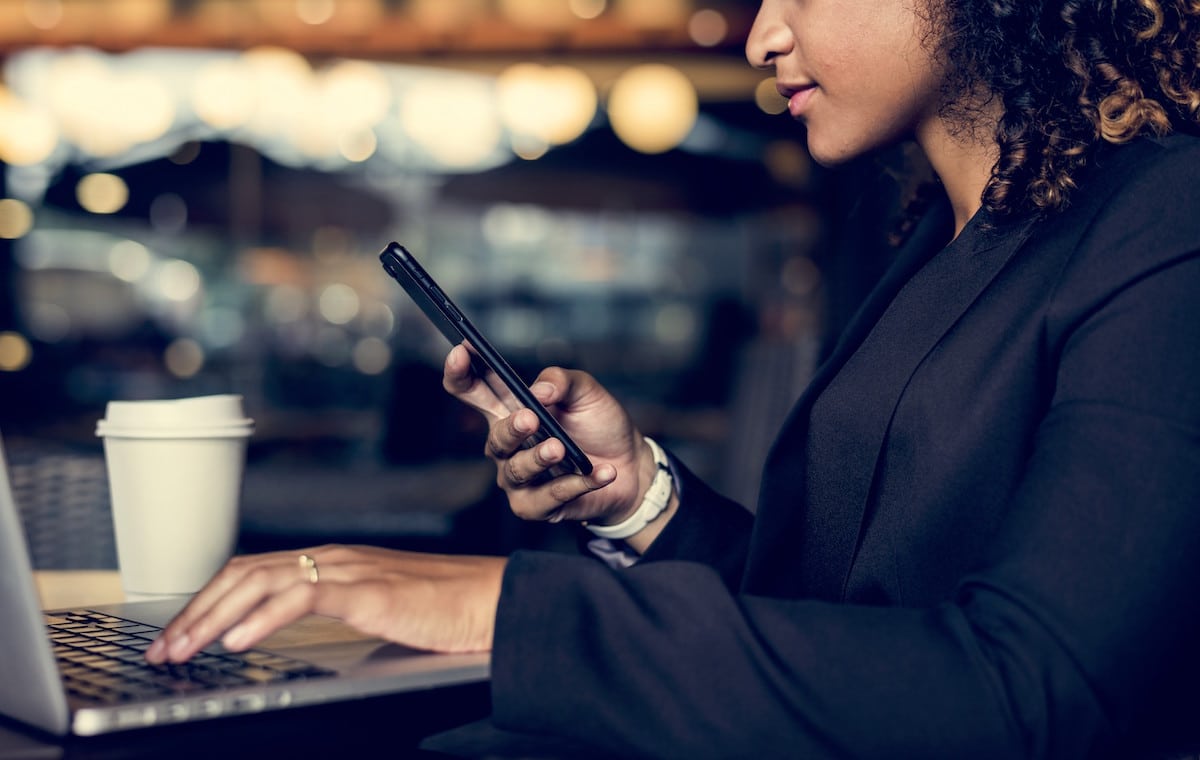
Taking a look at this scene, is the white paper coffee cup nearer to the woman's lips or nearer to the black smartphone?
the black smartphone

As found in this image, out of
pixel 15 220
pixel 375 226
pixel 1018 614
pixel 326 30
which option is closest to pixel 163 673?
pixel 1018 614

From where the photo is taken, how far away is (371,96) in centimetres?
554

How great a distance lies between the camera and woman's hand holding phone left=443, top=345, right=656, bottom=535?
1161 mm

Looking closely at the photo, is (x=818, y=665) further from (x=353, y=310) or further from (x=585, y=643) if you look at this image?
(x=353, y=310)

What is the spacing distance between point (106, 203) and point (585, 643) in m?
7.09

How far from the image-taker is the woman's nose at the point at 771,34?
1.17 m

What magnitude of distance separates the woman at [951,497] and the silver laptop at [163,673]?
1.2 inches

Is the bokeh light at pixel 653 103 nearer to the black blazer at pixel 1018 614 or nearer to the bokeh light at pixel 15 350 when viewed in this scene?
the black blazer at pixel 1018 614

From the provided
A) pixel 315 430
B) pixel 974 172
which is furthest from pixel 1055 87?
pixel 315 430

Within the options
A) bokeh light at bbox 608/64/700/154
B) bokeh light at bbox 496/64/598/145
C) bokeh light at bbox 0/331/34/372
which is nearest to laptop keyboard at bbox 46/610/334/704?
bokeh light at bbox 608/64/700/154

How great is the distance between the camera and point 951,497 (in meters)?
0.91

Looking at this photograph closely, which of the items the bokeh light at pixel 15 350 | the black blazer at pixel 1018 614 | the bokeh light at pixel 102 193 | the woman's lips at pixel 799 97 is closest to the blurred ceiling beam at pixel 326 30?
the bokeh light at pixel 102 193

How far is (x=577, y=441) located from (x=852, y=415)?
36 centimetres

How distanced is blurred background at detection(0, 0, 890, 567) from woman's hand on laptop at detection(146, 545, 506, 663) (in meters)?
1.14
